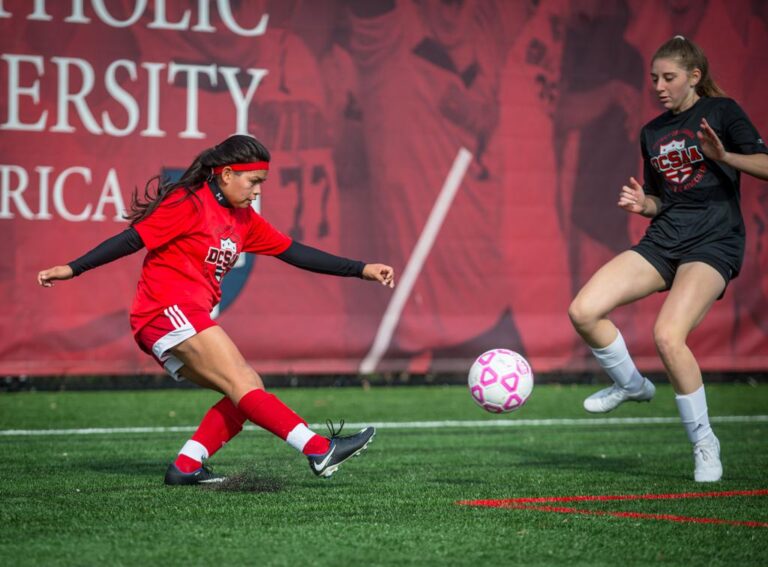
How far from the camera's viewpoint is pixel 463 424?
8.32m

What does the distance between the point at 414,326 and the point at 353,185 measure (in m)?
1.37

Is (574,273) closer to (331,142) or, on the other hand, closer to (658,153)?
(331,142)

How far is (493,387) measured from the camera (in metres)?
5.35

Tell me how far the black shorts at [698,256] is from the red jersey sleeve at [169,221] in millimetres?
2210

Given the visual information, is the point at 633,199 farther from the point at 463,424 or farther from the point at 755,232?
the point at 755,232

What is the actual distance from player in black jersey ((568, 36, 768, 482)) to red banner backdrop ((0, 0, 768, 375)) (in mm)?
4603

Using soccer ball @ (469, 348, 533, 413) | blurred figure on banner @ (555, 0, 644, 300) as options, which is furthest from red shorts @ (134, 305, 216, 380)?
blurred figure on banner @ (555, 0, 644, 300)

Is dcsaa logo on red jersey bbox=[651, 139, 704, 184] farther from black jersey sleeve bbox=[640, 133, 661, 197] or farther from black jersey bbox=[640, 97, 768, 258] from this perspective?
black jersey sleeve bbox=[640, 133, 661, 197]

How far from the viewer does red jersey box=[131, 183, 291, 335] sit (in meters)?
4.97

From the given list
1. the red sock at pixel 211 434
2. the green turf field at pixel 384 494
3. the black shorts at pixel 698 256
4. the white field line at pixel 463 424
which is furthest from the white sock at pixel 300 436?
the white field line at pixel 463 424

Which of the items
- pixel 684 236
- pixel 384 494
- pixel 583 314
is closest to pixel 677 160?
pixel 684 236

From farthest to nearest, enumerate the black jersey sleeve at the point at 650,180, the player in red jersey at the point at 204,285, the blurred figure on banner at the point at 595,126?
1. the blurred figure on banner at the point at 595,126
2. the black jersey sleeve at the point at 650,180
3. the player in red jersey at the point at 204,285

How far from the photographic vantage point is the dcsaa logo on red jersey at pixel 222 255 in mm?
5117

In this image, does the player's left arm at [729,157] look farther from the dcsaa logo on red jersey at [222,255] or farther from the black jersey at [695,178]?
the dcsaa logo on red jersey at [222,255]
